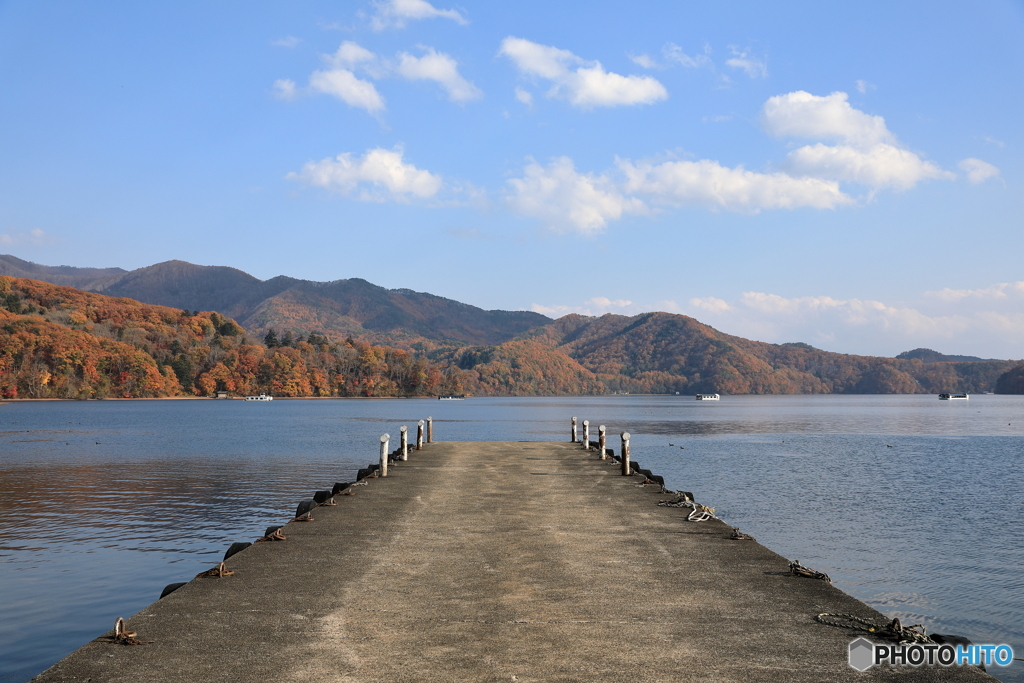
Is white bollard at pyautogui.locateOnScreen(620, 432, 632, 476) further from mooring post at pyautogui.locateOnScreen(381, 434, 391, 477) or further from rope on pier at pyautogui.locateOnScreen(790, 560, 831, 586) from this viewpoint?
rope on pier at pyautogui.locateOnScreen(790, 560, 831, 586)

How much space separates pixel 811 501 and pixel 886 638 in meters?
23.3

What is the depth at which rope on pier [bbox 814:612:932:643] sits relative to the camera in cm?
773

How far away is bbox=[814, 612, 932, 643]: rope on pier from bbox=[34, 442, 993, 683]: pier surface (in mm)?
189

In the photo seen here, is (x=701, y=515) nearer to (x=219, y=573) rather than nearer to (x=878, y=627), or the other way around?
(x=878, y=627)

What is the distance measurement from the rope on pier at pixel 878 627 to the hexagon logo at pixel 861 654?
346 mm

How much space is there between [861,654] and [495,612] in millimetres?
3843

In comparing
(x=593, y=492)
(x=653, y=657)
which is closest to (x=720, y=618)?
(x=653, y=657)

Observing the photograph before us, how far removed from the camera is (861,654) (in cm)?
739

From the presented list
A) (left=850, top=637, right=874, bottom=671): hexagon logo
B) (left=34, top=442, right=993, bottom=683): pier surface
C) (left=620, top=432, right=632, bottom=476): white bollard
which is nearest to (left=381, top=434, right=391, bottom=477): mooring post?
(left=34, top=442, right=993, bottom=683): pier surface

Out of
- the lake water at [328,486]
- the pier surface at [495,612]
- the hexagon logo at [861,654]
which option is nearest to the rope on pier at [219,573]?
the pier surface at [495,612]

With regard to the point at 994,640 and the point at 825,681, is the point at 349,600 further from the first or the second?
the point at 994,640

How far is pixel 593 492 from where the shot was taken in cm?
1966

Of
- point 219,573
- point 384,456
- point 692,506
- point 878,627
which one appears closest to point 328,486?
point 384,456

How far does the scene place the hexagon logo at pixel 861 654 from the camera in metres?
7.06
